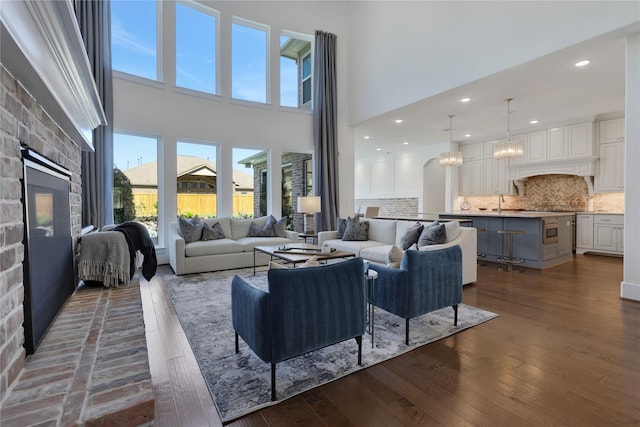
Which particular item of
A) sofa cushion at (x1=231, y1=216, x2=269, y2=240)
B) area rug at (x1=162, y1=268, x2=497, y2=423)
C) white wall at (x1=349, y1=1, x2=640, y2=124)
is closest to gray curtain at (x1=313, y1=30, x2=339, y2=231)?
white wall at (x1=349, y1=1, x2=640, y2=124)

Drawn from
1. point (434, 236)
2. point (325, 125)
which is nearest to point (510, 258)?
point (434, 236)

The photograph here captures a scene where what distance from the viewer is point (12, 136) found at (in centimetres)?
140

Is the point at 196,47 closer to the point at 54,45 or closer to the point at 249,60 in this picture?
the point at 249,60

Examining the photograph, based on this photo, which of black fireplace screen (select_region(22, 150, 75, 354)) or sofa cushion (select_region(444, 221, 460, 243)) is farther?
sofa cushion (select_region(444, 221, 460, 243))

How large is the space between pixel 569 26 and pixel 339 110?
4386mm

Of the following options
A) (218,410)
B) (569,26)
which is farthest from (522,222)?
(218,410)

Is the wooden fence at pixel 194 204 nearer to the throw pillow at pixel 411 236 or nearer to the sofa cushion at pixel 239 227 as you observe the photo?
the sofa cushion at pixel 239 227

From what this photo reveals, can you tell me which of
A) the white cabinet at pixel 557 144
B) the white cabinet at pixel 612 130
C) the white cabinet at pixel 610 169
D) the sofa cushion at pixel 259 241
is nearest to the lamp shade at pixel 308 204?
the sofa cushion at pixel 259 241

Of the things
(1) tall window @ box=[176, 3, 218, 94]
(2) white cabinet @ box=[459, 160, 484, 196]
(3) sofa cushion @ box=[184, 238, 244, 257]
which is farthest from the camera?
(2) white cabinet @ box=[459, 160, 484, 196]

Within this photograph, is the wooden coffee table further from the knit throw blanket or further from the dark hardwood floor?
the knit throw blanket

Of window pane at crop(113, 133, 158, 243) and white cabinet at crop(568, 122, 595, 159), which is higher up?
white cabinet at crop(568, 122, 595, 159)

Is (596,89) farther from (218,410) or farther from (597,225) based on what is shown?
(218,410)

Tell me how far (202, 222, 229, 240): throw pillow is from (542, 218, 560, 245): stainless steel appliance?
213 inches

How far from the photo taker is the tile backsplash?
682 cm
